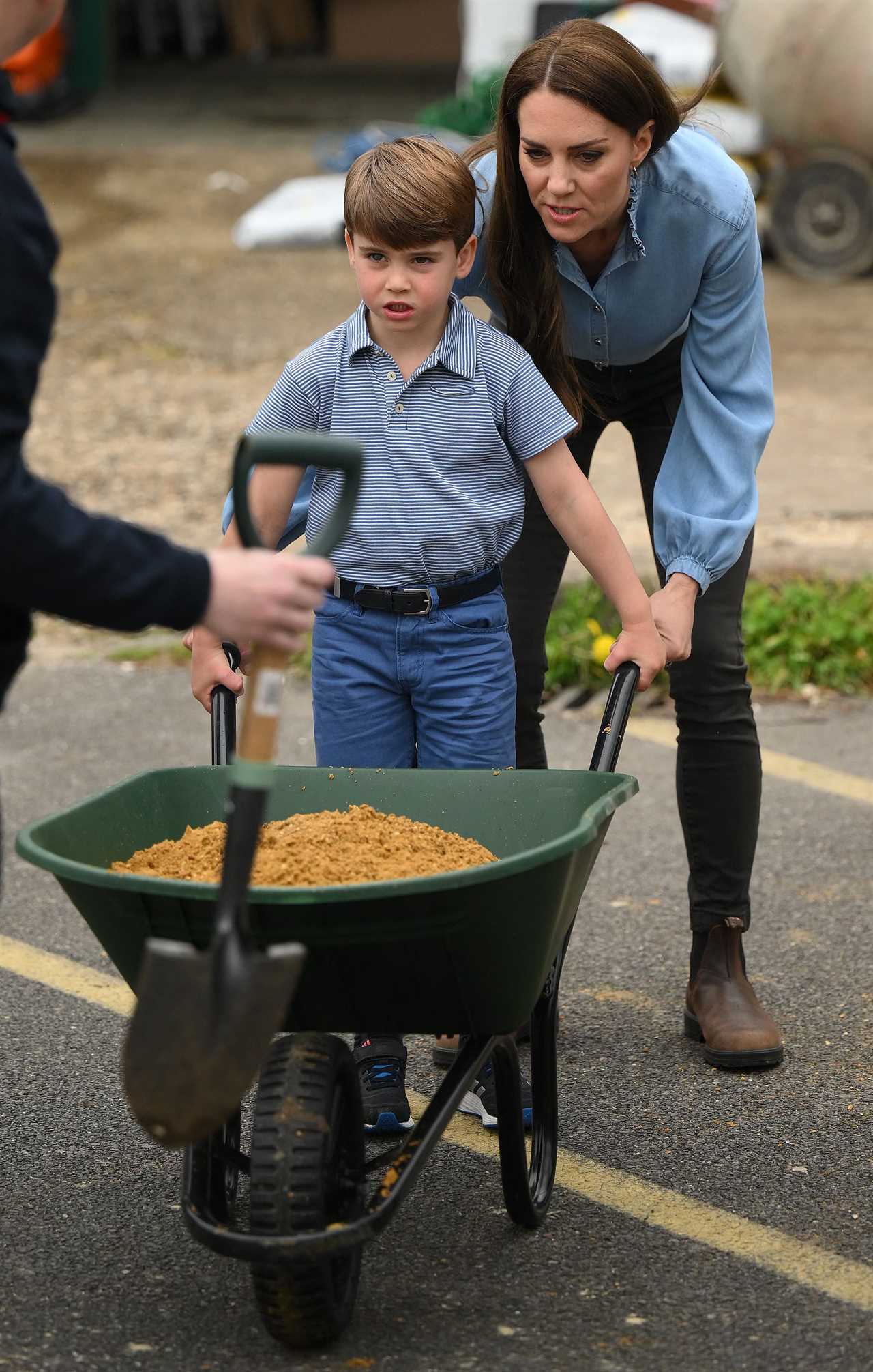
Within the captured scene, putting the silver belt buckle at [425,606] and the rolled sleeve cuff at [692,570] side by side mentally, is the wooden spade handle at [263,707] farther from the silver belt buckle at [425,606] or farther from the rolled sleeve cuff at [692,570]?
the rolled sleeve cuff at [692,570]

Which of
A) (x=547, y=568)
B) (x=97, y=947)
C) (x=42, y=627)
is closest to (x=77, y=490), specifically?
(x=42, y=627)

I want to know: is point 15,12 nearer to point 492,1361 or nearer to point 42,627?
point 492,1361

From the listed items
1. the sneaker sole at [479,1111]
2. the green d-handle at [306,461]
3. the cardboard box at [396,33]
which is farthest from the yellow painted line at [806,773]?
the cardboard box at [396,33]

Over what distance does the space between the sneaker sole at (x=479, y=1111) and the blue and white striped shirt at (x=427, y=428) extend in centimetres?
93

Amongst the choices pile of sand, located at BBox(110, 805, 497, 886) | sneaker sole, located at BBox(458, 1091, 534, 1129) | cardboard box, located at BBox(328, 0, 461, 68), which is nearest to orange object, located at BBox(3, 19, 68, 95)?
cardboard box, located at BBox(328, 0, 461, 68)

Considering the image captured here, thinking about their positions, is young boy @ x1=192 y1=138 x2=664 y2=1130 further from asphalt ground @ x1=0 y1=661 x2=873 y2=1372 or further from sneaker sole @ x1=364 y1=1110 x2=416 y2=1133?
asphalt ground @ x1=0 y1=661 x2=873 y2=1372

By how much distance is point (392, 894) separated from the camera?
6.79 ft

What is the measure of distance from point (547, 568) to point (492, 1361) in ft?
4.92

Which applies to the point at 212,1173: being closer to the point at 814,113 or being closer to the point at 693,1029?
the point at 693,1029

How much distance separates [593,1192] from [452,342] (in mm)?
1408

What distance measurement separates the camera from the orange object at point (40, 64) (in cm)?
1533

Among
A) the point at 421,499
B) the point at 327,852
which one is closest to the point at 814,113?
the point at 421,499

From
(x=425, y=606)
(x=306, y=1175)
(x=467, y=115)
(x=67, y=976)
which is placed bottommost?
(x=467, y=115)

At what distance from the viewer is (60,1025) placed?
335 centimetres
